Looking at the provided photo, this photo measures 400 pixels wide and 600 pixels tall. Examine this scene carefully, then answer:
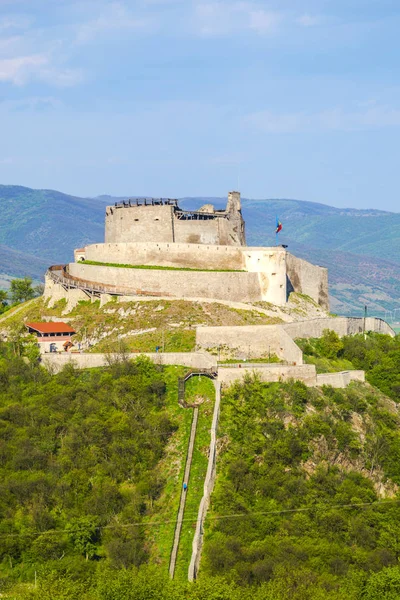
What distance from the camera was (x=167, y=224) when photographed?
8744 centimetres

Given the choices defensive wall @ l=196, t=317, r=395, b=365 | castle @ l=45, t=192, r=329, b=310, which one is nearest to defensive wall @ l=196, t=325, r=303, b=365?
defensive wall @ l=196, t=317, r=395, b=365

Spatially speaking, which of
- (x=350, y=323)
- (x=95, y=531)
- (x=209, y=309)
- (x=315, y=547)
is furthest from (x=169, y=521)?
(x=350, y=323)

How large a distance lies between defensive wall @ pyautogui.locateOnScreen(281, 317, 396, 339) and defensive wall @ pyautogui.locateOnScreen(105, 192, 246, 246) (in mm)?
13743

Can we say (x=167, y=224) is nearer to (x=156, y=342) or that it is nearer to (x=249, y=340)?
(x=156, y=342)

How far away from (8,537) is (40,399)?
476 inches

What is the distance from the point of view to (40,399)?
6259cm

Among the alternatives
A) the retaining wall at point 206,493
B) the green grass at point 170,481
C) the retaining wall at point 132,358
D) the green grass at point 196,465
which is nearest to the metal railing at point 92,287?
the retaining wall at point 132,358

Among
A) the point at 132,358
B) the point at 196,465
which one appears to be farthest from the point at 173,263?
the point at 196,465

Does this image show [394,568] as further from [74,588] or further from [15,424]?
[15,424]

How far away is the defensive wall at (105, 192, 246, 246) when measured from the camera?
→ 287 feet

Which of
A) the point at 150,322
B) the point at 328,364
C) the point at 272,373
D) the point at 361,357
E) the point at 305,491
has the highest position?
the point at 150,322

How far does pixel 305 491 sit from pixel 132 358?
15528 millimetres

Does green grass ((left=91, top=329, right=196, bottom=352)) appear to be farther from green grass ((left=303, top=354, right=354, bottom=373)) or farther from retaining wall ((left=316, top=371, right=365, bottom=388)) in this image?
retaining wall ((left=316, top=371, right=365, bottom=388))

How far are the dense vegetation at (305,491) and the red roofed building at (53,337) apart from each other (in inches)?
630
